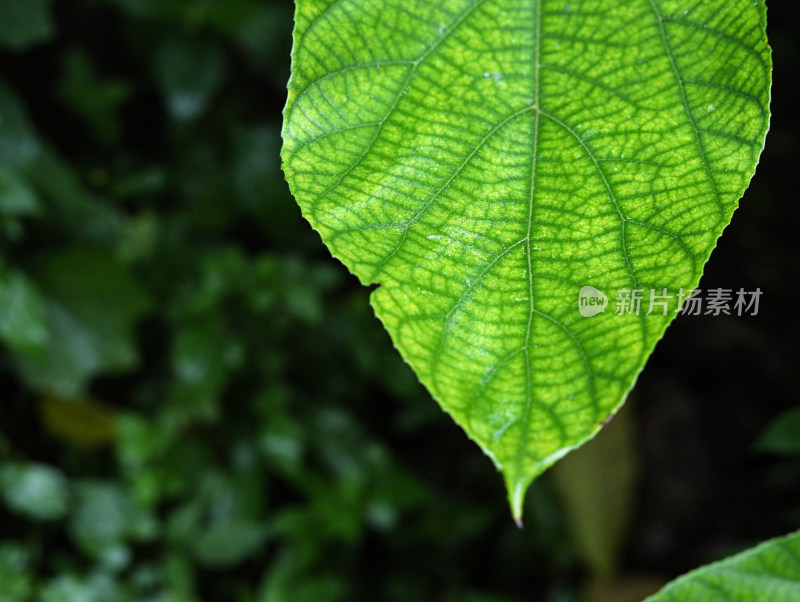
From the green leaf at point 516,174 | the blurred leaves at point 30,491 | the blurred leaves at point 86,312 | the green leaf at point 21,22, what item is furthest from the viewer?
the blurred leaves at point 86,312

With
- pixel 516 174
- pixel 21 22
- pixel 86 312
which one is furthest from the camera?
pixel 86 312

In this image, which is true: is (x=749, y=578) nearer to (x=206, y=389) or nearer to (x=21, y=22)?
(x=206, y=389)

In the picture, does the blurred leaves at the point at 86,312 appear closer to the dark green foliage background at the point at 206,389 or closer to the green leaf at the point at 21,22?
the dark green foliage background at the point at 206,389

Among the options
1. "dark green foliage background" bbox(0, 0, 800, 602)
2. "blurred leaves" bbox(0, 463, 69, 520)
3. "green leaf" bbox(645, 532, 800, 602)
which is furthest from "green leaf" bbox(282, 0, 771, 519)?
"blurred leaves" bbox(0, 463, 69, 520)

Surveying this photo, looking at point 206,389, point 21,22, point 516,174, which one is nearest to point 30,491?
point 206,389

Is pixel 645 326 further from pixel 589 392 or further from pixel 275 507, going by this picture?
pixel 275 507

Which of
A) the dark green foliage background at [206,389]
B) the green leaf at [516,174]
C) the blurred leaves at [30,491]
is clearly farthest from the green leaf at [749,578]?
the blurred leaves at [30,491]

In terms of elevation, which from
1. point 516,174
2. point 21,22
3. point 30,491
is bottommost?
point 30,491
